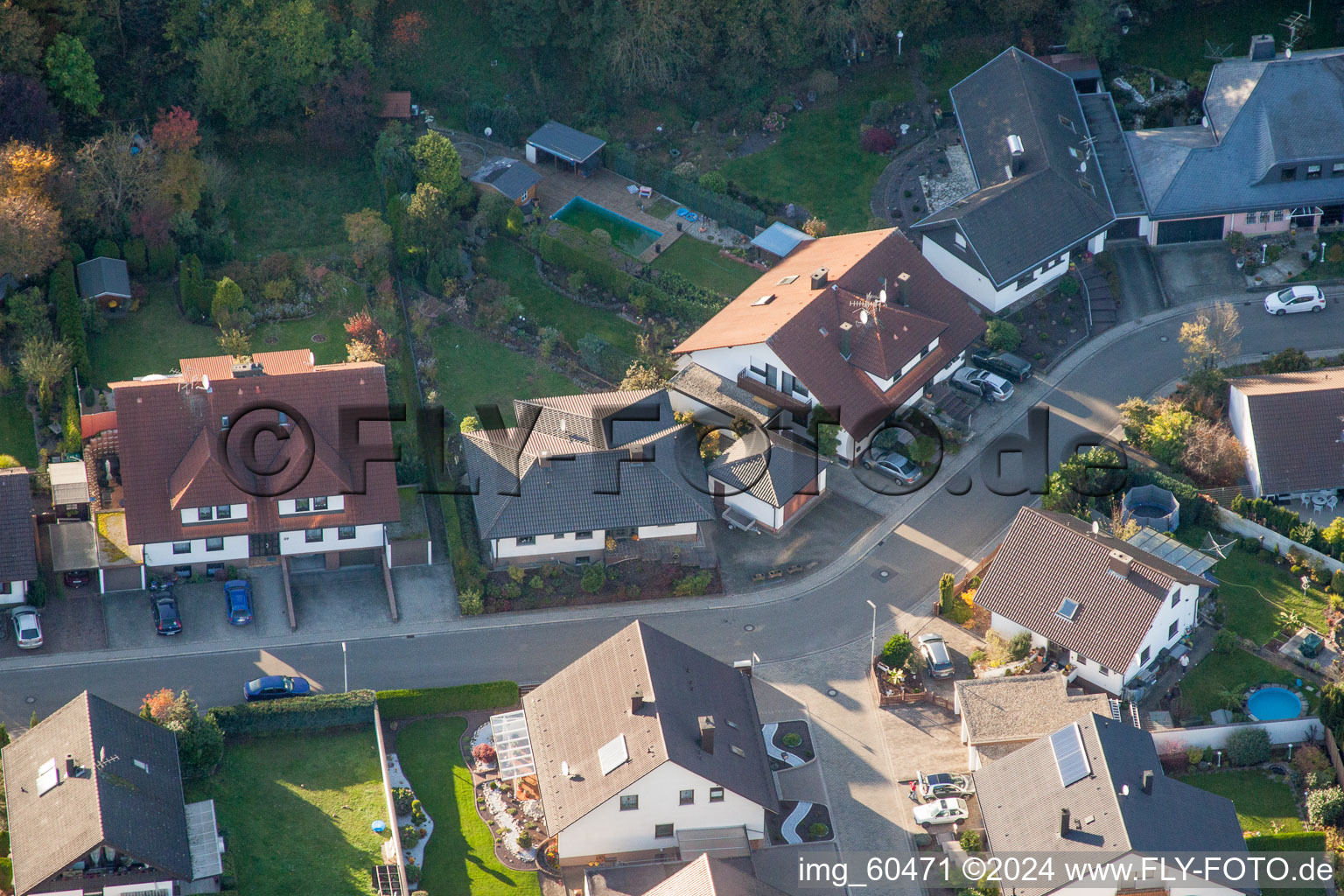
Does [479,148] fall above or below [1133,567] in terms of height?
above

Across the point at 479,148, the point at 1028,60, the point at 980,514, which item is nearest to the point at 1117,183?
the point at 1028,60

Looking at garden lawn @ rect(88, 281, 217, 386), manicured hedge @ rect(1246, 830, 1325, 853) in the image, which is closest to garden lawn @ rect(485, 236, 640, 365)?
garden lawn @ rect(88, 281, 217, 386)

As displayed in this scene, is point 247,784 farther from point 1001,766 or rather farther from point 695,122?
point 695,122

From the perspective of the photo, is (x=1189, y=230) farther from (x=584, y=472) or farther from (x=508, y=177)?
(x=584, y=472)

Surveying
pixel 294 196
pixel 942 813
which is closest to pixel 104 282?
pixel 294 196

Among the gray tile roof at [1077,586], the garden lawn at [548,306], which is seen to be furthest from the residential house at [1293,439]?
the garden lawn at [548,306]
